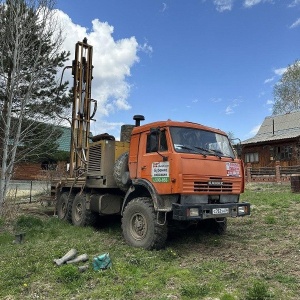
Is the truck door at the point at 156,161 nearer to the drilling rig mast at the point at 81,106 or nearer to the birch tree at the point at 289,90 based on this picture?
the drilling rig mast at the point at 81,106

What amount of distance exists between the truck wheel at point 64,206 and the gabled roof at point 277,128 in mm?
21680

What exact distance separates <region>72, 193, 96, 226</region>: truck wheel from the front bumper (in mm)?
3740

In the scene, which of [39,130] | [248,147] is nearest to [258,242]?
[39,130]

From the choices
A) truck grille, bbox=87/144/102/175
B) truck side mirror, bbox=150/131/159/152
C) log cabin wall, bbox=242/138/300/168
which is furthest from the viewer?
log cabin wall, bbox=242/138/300/168

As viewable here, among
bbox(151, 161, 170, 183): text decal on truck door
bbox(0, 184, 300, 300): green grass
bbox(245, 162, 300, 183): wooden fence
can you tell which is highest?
bbox(245, 162, 300, 183): wooden fence

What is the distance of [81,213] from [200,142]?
4390 millimetres

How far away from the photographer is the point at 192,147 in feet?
21.6

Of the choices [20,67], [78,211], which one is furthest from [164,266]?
[20,67]

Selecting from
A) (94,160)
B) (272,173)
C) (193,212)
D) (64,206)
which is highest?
(272,173)

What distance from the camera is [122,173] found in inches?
304

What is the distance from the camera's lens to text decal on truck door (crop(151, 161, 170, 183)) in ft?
20.7

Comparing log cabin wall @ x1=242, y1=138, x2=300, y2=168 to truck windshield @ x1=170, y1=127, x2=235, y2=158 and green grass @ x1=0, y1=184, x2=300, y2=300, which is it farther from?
truck windshield @ x1=170, y1=127, x2=235, y2=158

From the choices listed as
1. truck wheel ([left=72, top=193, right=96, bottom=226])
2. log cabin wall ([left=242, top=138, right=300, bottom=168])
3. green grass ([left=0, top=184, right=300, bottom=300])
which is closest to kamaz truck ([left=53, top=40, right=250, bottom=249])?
truck wheel ([left=72, top=193, right=96, bottom=226])

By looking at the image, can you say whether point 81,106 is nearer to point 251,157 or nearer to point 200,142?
point 200,142
